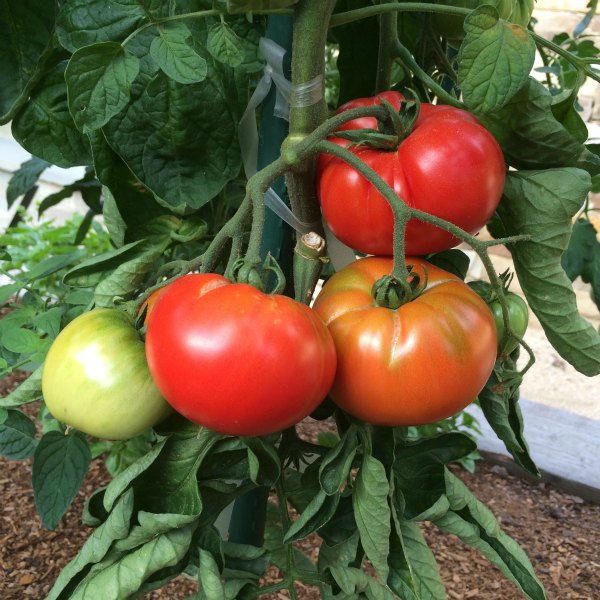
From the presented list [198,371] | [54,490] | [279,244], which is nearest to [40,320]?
[54,490]

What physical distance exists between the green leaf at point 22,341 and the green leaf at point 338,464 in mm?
369

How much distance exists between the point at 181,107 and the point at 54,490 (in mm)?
402

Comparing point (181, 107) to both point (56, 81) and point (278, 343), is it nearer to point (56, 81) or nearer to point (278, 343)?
point (56, 81)

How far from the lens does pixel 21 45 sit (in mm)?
594

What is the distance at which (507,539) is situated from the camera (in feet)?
2.04

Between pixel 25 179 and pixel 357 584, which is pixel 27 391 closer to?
pixel 357 584

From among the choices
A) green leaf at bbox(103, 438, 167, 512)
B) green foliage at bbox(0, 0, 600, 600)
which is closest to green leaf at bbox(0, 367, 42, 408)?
green foliage at bbox(0, 0, 600, 600)

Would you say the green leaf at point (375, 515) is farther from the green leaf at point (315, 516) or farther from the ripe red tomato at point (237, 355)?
the ripe red tomato at point (237, 355)

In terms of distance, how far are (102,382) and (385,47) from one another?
38 centimetres

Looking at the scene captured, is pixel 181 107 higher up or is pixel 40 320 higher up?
pixel 181 107

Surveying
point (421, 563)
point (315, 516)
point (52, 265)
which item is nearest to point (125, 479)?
point (315, 516)

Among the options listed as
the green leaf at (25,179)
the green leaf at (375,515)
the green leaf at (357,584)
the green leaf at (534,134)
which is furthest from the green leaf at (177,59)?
the green leaf at (25,179)

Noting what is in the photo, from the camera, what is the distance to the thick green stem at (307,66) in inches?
20.5

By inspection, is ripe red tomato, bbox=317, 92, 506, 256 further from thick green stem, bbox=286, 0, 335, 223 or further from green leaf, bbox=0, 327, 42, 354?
green leaf, bbox=0, 327, 42, 354
